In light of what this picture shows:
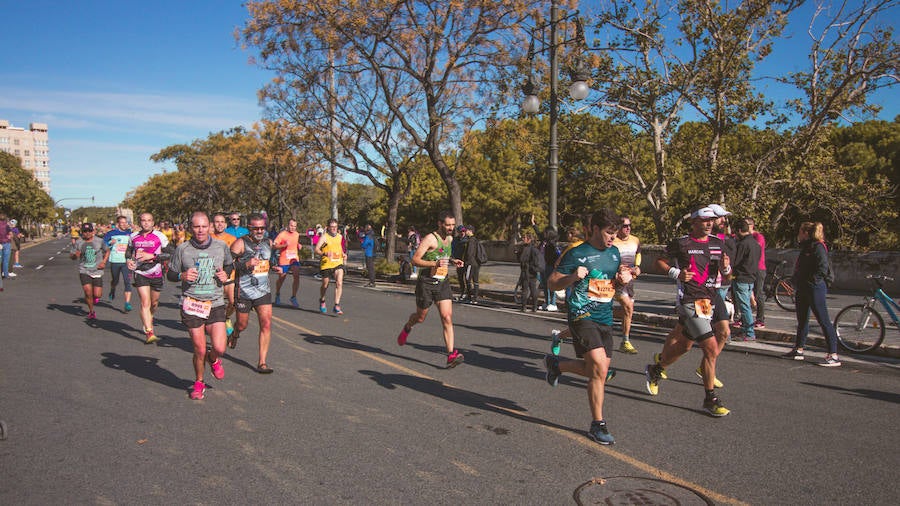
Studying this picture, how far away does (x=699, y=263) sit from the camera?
600cm

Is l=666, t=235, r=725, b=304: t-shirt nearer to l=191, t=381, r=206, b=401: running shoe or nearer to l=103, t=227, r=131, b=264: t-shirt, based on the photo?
l=191, t=381, r=206, b=401: running shoe

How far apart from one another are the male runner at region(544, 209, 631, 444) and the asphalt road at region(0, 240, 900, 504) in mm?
515

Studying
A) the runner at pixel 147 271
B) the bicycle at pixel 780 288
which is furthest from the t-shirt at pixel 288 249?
the bicycle at pixel 780 288

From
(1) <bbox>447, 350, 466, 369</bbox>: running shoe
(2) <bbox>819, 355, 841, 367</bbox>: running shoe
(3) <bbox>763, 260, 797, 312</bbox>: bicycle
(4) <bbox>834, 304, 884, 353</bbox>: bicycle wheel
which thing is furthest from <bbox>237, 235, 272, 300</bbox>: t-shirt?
(3) <bbox>763, 260, 797, 312</bbox>: bicycle

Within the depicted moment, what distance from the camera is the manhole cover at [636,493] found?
390cm

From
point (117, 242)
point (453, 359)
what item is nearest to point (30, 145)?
point (117, 242)

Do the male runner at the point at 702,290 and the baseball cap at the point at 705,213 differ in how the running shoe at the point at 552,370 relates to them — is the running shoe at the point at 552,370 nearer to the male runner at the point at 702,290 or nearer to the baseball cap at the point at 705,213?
the male runner at the point at 702,290

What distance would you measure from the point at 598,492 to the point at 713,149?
19.9 metres

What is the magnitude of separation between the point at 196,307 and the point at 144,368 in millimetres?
1915

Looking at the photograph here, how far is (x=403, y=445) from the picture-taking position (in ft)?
16.1

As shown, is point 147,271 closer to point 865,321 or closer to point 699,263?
point 699,263

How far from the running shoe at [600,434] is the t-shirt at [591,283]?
82cm

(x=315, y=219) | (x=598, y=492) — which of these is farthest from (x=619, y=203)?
(x=315, y=219)

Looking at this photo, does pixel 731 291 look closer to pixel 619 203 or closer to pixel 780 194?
pixel 780 194
